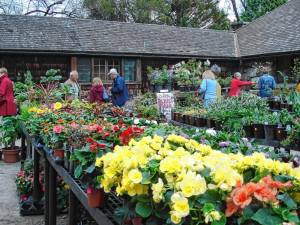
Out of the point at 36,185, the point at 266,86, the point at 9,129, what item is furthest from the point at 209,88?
the point at 36,185

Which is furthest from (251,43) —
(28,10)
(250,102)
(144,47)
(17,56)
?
(28,10)

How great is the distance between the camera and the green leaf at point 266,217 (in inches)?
61.2

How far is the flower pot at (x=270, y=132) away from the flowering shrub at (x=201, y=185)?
4.37 m

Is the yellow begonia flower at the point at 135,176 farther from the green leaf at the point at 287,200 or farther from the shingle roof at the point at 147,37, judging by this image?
the shingle roof at the point at 147,37

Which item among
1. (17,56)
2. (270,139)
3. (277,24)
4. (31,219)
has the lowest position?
(31,219)

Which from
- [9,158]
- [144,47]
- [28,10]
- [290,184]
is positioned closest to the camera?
[290,184]

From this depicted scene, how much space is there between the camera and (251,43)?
22016mm

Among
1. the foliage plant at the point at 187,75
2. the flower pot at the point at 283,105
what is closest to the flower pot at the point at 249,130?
the flower pot at the point at 283,105

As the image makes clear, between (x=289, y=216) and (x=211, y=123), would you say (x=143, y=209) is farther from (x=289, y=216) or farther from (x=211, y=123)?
(x=211, y=123)

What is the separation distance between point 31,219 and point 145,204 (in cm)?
379

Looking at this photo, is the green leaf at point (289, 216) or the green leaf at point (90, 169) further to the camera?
the green leaf at point (90, 169)

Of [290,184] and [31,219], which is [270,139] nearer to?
[31,219]

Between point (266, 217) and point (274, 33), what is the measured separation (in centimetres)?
2092

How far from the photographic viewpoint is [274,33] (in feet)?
70.1
